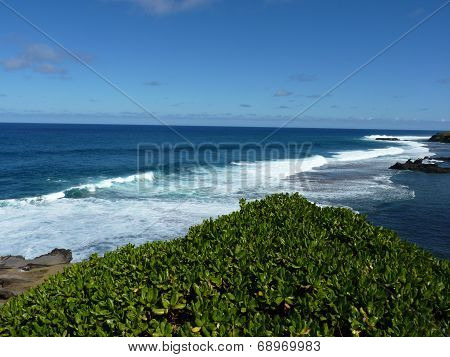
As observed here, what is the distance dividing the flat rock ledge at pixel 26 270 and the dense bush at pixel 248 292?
27.7 feet

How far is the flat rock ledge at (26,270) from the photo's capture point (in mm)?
13469

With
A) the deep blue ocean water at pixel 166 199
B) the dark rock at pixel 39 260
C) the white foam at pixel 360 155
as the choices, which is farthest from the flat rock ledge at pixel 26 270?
the white foam at pixel 360 155

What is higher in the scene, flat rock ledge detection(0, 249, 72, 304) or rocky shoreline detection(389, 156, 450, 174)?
rocky shoreline detection(389, 156, 450, 174)

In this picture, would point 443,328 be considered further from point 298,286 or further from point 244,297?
point 244,297

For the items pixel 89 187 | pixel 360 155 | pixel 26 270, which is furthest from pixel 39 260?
pixel 360 155

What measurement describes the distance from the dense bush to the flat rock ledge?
844 centimetres

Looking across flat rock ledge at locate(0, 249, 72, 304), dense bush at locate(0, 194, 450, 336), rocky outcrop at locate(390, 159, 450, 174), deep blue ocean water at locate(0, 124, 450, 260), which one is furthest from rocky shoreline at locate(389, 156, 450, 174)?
dense bush at locate(0, 194, 450, 336)

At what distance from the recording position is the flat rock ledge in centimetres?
1347

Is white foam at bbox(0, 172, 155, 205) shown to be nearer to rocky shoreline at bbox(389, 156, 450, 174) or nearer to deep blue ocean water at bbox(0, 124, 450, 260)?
deep blue ocean water at bbox(0, 124, 450, 260)

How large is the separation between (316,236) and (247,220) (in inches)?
73.8

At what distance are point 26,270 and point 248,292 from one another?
13389 mm

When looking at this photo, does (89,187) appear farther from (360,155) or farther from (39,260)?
(360,155)

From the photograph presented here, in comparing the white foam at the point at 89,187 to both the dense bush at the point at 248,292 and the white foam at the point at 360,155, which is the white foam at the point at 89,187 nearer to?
the dense bush at the point at 248,292

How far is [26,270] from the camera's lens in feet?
50.3
